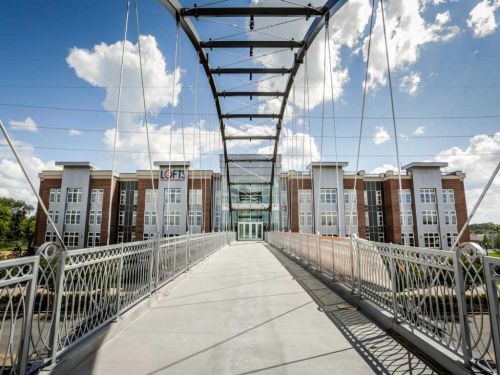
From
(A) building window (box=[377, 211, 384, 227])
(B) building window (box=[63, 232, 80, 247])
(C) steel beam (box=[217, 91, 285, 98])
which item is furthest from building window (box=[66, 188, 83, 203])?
(A) building window (box=[377, 211, 384, 227])

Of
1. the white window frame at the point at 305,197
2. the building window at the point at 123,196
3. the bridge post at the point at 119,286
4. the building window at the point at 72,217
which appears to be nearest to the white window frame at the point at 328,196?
the white window frame at the point at 305,197

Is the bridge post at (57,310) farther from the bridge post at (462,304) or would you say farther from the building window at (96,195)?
the building window at (96,195)

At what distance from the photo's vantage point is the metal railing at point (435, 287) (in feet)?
7.68

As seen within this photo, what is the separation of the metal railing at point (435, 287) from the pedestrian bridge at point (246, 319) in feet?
0.05

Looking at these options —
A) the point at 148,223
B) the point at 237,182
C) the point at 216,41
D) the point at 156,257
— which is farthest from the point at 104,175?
the point at 156,257

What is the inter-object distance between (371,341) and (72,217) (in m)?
44.9

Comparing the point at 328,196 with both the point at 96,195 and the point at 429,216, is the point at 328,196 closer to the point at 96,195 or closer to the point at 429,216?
the point at 429,216

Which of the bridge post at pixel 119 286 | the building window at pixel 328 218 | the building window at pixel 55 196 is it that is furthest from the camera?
the building window at pixel 55 196

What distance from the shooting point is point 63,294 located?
286cm

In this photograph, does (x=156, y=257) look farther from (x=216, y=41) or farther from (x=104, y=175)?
(x=104, y=175)

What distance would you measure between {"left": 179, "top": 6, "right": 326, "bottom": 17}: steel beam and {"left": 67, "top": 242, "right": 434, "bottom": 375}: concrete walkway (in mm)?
10158

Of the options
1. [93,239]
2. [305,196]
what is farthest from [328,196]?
[93,239]

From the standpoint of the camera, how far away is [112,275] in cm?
385

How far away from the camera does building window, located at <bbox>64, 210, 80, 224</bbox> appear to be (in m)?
38.9
